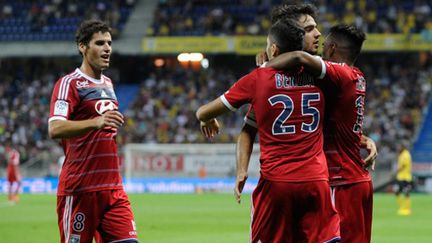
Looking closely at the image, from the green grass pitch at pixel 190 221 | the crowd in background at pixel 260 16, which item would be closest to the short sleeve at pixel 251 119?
the green grass pitch at pixel 190 221

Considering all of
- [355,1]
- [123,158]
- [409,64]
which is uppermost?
[355,1]

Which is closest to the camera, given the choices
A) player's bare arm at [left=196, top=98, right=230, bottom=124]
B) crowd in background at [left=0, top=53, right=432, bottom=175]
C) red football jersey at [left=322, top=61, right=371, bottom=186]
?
player's bare arm at [left=196, top=98, right=230, bottom=124]

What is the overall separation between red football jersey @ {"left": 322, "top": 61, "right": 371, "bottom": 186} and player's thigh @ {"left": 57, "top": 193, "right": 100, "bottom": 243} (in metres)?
2.16

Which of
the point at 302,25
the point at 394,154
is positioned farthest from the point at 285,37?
the point at 394,154

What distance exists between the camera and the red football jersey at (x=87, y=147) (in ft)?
27.9

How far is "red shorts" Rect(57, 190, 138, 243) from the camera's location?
850cm

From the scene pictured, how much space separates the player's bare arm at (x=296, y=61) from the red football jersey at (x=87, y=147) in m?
2.00

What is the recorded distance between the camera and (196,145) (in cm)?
3956

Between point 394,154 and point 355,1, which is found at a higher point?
point 355,1

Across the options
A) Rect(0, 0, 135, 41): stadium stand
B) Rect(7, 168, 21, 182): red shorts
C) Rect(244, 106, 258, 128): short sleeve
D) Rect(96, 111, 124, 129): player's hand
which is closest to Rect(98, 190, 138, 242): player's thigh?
Rect(96, 111, 124, 129): player's hand

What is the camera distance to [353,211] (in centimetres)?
805

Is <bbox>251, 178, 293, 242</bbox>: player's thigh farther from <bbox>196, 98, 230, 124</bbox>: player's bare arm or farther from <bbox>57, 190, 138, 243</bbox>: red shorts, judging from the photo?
<bbox>57, 190, 138, 243</bbox>: red shorts

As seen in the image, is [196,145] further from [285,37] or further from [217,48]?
[285,37]

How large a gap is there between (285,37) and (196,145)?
32400 millimetres
